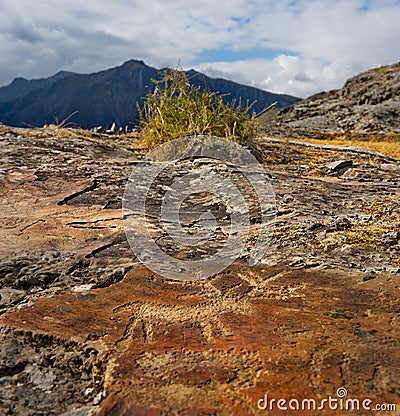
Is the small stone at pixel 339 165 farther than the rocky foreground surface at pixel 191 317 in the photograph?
Yes

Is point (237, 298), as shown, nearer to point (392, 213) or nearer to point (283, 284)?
point (283, 284)

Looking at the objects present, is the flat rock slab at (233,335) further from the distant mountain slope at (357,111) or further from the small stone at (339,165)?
the distant mountain slope at (357,111)

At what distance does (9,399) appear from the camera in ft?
4.00

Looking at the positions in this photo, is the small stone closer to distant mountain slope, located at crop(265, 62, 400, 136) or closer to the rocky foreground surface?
the rocky foreground surface

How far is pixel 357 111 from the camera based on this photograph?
390 inches

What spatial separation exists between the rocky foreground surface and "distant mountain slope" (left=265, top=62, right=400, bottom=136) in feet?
19.0

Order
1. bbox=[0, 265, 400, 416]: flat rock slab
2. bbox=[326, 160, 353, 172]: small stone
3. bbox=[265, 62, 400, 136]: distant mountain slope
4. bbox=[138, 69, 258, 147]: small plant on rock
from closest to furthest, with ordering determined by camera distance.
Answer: bbox=[0, 265, 400, 416]: flat rock slab → bbox=[326, 160, 353, 172]: small stone → bbox=[138, 69, 258, 147]: small plant on rock → bbox=[265, 62, 400, 136]: distant mountain slope

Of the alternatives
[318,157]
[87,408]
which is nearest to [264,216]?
[87,408]

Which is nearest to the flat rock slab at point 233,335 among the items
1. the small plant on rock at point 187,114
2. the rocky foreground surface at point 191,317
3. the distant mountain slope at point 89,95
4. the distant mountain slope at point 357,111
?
the rocky foreground surface at point 191,317

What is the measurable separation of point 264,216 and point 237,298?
0.94m

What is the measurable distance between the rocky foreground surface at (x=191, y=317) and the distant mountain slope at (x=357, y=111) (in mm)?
5791

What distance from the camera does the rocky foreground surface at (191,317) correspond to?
1.22 meters

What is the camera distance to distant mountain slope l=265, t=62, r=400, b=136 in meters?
8.98

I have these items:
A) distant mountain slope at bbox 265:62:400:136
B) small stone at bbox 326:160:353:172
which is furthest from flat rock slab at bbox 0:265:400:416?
distant mountain slope at bbox 265:62:400:136
